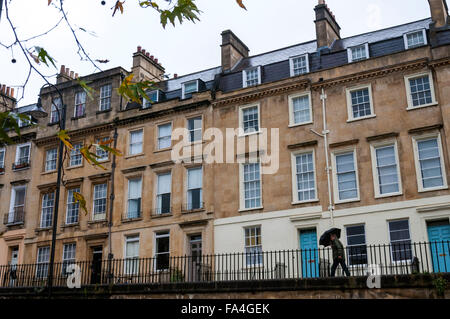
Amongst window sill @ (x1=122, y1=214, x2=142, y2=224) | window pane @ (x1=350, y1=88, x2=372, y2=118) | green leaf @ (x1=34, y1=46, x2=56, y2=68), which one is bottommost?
green leaf @ (x1=34, y1=46, x2=56, y2=68)

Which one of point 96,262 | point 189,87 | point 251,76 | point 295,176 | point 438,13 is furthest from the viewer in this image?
point 189,87

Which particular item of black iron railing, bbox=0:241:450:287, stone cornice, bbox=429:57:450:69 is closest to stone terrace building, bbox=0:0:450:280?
stone cornice, bbox=429:57:450:69

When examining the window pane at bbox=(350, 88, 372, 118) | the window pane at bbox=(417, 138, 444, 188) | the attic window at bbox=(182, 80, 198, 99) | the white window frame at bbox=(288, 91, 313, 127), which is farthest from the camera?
the attic window at bbox=(182, 80, 198, 99)

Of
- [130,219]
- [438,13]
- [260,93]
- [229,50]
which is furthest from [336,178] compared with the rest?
[130,219]

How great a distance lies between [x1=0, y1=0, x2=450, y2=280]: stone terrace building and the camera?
24.1m

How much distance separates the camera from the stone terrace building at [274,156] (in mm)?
24141

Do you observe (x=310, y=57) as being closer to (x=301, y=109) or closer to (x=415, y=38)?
(x=301, y=109)

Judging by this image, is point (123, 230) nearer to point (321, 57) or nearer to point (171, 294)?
point (171, 294)

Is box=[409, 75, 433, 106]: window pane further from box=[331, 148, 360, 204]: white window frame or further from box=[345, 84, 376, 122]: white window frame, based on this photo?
box=[331, 148, 360, 204]: white window frame

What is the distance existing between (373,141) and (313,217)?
13.9 ft

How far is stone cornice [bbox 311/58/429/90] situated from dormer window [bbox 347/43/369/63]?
1.43 m

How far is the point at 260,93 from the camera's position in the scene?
28.2m

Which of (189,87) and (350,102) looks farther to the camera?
(189,87)

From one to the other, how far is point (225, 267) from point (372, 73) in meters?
11.0
